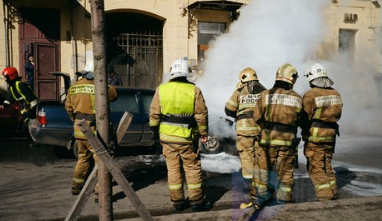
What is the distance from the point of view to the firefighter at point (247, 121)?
5.02m

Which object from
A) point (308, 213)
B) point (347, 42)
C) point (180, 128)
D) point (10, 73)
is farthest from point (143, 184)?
point (347, 42)

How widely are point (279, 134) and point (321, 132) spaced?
628mm

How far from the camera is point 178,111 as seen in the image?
14.6 ft

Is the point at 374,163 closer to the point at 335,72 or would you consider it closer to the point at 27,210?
the point at 27,210

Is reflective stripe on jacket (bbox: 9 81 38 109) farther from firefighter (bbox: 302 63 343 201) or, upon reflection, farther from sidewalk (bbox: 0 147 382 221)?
firefighter (bbox: 302 63 343 201)

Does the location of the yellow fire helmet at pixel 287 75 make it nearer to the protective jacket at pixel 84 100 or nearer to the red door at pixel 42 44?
the protective jacket at pixel 84 100

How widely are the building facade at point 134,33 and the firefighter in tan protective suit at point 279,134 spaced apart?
9.94 m

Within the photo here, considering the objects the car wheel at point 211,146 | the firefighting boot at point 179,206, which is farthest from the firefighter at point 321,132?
the car wheel at point 211,146

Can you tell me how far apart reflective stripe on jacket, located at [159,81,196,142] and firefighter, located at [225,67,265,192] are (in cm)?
86

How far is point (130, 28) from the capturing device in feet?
48.5

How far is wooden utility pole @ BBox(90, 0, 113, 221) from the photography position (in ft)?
8.55

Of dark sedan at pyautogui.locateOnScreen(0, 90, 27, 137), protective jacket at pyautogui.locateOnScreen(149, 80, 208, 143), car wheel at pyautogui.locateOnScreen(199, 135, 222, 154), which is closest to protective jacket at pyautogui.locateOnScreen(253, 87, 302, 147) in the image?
protective jacket at pyautogui.locateOnScreen(149, 80, 208, 143)

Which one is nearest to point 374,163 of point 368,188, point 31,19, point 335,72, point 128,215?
point 368,188

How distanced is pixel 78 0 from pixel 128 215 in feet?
35.3
